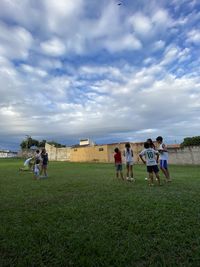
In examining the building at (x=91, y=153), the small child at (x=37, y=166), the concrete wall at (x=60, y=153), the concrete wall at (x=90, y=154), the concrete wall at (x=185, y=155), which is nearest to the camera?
the small child at (x=37, y=166)

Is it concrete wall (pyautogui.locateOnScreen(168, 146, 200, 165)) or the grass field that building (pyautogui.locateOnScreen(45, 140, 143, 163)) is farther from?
the grass field

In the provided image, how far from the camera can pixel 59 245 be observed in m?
3.46

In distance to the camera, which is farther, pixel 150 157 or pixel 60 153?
pixel 60 153

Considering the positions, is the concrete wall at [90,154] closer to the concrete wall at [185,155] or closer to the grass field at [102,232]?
the concrete wall at [185,155]

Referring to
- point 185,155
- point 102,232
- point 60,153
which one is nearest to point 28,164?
point 102,232

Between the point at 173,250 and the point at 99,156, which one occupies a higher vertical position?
the point at 99,156

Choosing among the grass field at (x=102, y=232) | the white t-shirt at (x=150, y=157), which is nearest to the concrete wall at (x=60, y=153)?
the white t-shirt at (x=150, y=157)

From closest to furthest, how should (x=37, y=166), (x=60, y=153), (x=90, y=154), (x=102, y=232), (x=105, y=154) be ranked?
(x=102, y=232), (x=37, y=166), (x=105, y=154), (x=90, y=154), (x=60, y=153)

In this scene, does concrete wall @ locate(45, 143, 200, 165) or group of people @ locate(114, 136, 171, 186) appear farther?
concrete wall @ locate(45, 143, 200, 165)

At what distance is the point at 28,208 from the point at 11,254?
7.96 feet

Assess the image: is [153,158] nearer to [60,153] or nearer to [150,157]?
[150,157]

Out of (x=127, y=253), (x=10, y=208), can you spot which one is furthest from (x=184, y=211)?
(x=10, y=208)

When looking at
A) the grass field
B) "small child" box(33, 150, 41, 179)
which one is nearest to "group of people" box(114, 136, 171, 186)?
the grass field

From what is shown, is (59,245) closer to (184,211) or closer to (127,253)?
(127,253)
